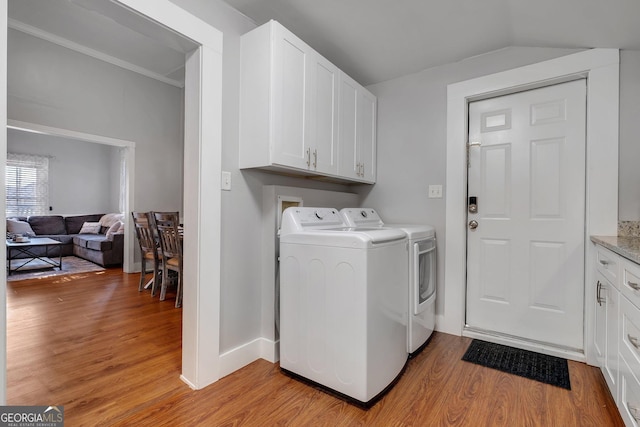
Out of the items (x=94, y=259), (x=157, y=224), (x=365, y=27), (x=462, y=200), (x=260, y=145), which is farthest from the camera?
(x=94, y=259)

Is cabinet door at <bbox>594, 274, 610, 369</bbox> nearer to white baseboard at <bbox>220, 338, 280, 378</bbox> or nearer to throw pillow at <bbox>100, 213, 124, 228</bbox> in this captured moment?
white baseboard at <bbox>220, 338, 280, 378</bbox>

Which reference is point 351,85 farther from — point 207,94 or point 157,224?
point 157,224

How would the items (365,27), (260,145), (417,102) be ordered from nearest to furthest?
1. (260,145)
2. (365,27)
3. (417,102)

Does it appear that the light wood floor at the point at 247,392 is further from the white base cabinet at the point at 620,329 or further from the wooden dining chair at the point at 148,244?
the wooden dining chair at the point at 148,244

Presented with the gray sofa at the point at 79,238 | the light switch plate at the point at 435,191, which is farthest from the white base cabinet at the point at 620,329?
the gray sofa at the point at 79,238

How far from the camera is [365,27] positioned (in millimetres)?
2158

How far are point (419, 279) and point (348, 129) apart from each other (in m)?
1.27

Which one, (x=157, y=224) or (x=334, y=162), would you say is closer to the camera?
(x=334, y=162)

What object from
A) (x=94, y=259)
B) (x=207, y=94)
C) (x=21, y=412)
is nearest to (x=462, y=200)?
(x=207, y=94)

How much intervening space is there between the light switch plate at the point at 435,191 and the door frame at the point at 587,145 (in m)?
0.07

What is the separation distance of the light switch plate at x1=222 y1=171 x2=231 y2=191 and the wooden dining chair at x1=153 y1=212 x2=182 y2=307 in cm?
146

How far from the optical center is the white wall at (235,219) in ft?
6.03

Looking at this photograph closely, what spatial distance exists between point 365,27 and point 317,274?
177 centimetres

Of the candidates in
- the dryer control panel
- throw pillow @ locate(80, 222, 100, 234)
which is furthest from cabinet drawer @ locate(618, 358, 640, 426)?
throw pillow @ locate(80, 222, 100, 234)
